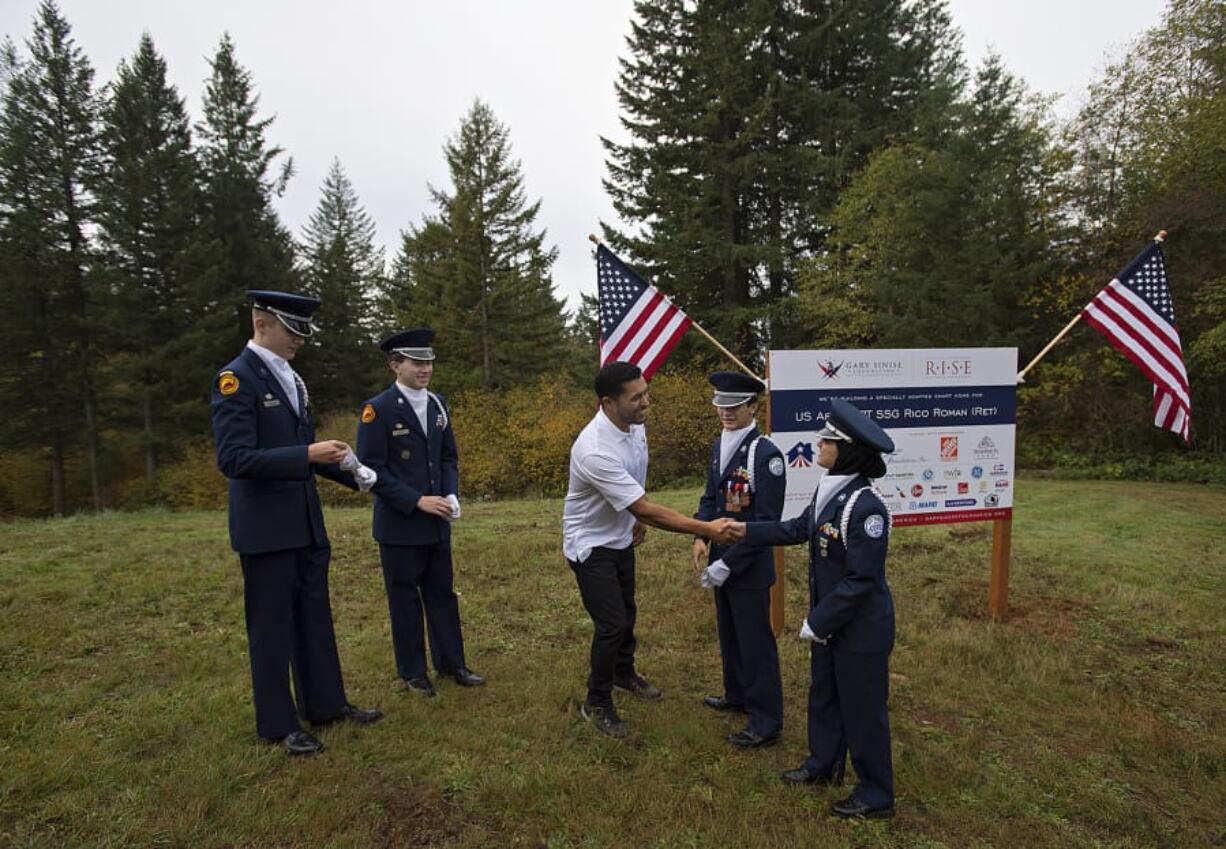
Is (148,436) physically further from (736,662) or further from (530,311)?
(736,662)

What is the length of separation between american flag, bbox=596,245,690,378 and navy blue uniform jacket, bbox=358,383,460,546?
6.61ft

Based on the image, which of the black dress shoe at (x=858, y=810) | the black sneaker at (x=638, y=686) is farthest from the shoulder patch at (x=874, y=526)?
the black sneaker at (x=638, y=686)

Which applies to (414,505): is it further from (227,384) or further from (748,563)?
(748,563)

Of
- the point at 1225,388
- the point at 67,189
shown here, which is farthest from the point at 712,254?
the point at 67,189

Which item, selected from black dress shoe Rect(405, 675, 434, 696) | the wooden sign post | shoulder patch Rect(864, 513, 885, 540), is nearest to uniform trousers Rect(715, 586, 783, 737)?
shoulder patch Rect(864, 513, 885, 540)

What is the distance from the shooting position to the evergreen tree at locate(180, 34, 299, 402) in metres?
26.5

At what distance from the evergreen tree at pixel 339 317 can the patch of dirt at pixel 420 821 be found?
31720 millimetres

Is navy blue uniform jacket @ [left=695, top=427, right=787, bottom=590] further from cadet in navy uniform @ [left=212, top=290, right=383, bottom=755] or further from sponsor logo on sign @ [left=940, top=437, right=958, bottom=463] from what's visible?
sponsor logo on sign @ [left=940, top=437, right=958, bottom=463]

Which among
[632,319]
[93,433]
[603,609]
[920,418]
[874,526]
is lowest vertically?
[93,433]

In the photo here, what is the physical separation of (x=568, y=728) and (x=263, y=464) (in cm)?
226

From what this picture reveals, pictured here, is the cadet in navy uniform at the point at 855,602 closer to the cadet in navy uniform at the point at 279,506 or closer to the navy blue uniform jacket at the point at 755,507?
the navy blue uniform jacket at the point at 755,507

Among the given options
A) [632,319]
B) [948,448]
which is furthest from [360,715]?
[948,448]

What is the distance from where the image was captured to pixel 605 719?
4.00 meters

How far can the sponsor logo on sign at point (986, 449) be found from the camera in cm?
597
